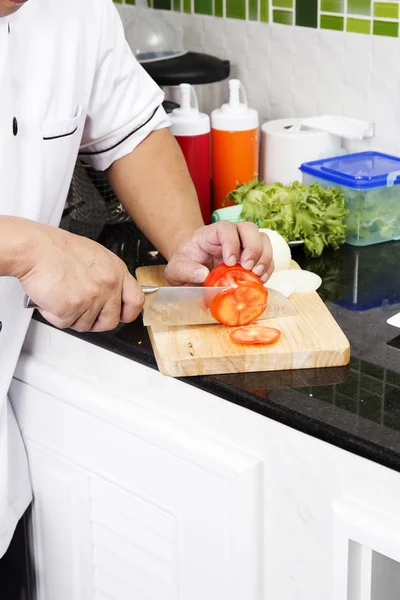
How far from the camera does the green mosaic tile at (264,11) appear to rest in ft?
5.65

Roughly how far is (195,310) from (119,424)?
191 millimetres

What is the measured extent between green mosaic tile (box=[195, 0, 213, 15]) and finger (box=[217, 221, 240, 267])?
0.76 m

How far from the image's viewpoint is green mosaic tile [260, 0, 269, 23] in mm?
1722

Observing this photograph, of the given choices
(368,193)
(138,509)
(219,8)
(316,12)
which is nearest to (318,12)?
(316,12)

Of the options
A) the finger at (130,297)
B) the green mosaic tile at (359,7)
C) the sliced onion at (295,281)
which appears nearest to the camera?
the finger at (130,297)

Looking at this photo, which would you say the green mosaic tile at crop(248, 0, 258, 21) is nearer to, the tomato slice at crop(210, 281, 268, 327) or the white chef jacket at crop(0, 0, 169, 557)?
the white chef jacket at crop(0, 0, 169, 557)

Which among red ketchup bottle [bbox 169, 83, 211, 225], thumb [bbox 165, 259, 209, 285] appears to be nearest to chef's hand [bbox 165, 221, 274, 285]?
thumb [bbox 165, 259, 209, 285]

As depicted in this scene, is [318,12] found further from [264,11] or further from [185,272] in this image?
[185,272]

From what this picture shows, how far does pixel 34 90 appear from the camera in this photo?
1.27 metres

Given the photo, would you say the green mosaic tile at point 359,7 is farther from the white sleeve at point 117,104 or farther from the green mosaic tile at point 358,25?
the white sleeve at point 117,104

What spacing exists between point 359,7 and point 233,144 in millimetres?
323

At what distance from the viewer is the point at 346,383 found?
1.06 m

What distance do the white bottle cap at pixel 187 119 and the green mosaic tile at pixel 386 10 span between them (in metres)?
0.35

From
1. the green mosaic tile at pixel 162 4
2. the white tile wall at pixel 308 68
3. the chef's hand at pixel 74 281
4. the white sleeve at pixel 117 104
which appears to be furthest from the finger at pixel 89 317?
the green mosaic tile at pixel 162 4
